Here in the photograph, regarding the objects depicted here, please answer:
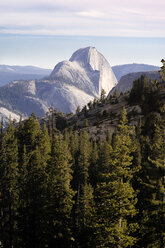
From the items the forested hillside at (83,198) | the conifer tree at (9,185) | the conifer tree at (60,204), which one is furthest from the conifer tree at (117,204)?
the conifer tree at (9,185)

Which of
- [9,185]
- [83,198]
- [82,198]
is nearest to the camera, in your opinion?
[82,198]

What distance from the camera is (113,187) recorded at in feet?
79.2

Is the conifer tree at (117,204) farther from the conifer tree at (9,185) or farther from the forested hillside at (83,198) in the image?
the conifer tree at (9,185)

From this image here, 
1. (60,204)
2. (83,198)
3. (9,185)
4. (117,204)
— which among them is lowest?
(83,198)

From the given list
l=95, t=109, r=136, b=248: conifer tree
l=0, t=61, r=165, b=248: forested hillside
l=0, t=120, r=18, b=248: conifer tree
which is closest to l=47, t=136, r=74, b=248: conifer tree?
l=0, t=61, r=165, b=248: forested hillside

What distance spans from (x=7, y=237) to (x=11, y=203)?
21.1 ft

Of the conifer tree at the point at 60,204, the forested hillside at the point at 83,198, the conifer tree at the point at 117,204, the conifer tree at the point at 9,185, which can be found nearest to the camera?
the conifer tree at the point at 117,204

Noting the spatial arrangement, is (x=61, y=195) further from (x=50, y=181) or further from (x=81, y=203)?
(x=81, y=203)

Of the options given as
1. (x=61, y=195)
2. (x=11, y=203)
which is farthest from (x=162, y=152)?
(x=11, y=203)

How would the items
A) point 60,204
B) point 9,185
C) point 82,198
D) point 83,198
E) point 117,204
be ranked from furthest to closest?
1. point 9,185
2. point 83,198
3. point 82,198
4. point 60,204
5. point 117,204

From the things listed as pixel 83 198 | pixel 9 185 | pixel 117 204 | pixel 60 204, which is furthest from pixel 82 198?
pixel 117 204

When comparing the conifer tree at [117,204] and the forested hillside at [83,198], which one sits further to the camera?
the forested hillside at [83,198]

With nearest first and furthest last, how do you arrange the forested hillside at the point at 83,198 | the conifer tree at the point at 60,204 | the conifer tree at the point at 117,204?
the conifer tree at the point at 117,204 → the forested hillside at the point at 83,198 → the conifer tree at the point at 60,204

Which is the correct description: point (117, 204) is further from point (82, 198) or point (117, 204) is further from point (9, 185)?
point (9, 185)
